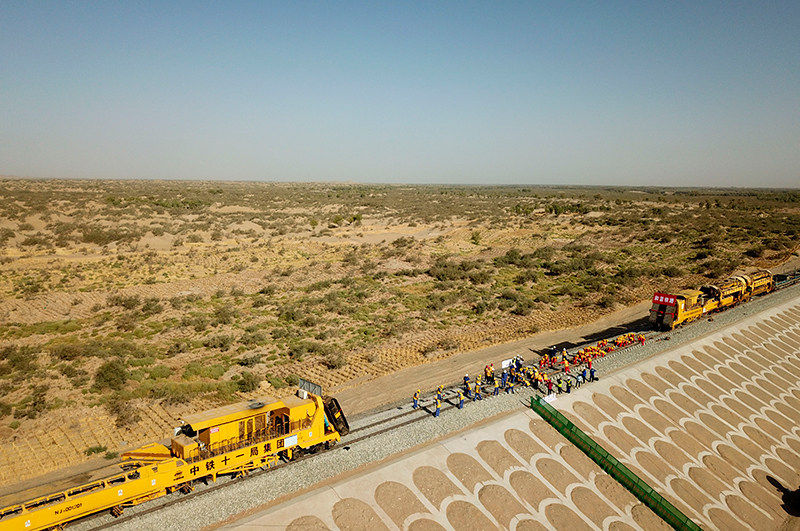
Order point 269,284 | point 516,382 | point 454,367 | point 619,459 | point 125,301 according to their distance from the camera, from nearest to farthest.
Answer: point 619,459, point 516,382, point 454,367, point 125,301, point 269,284

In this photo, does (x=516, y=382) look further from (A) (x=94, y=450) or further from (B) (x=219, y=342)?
(B) (x=219, y=342)

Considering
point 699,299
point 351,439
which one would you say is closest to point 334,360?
point 351,439

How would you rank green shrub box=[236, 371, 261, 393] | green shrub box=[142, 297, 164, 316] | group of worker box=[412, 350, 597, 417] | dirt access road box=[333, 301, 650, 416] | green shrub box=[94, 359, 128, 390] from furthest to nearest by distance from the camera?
green shrub box=[142, 297, 164, 316] → green shrub box=[236, 371, 261, 393] → dirt access road box=[333, 301, 650, 416] → green shrub box=[94, 359, 128, 390] → group of worker box=[412, 350, 597, 417]

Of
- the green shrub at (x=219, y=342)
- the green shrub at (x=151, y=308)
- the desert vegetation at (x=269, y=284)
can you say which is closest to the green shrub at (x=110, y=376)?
the desert vegetation at (x=269, y=284)

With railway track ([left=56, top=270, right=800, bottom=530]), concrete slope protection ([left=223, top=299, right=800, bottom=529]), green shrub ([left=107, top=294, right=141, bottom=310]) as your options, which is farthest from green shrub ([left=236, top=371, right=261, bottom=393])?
green shrub ([left=107, top=294, right=141, bottom=310])

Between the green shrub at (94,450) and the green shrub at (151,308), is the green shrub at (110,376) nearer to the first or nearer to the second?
the green shrub at (94,450)

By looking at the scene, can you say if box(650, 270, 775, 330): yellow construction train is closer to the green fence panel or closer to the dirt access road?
the dirt access road

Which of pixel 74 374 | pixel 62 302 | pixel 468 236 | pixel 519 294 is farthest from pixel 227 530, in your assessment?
pixel 468 236
